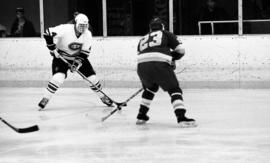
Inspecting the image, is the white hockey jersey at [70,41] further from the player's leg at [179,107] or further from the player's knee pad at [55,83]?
the player's leg at [179,107]

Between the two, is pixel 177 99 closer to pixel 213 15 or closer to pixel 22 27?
pixel 213 15

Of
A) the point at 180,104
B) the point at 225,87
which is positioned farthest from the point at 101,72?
the point at 180,104

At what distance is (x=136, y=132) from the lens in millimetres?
5836

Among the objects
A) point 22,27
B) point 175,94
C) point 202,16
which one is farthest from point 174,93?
point 22,27

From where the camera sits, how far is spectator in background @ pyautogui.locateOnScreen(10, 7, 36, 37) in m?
10.2

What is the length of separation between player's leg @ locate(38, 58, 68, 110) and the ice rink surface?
5.1 inches

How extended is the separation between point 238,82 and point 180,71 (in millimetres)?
819

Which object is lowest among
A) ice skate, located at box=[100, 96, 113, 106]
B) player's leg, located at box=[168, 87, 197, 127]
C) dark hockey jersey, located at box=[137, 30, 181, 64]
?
ice skate, located at box=[100, 96, 113, 106]

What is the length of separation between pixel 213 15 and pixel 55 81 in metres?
3.11

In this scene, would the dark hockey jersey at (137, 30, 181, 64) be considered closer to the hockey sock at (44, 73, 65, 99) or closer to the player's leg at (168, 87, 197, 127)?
the player's leg at (168, 87, 197, 127)

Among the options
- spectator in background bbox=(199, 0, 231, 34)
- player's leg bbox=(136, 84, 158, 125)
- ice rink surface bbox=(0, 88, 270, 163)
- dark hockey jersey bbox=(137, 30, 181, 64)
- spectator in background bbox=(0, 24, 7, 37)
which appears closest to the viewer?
ice rink surface bbox=(0, 88, 270, 163)

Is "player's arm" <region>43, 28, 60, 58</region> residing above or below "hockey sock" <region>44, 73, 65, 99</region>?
above

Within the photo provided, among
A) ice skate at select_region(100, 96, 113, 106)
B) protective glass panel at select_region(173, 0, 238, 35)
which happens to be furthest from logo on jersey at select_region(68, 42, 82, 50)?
protective glass panel at select_region(173, 0, 238, 35)

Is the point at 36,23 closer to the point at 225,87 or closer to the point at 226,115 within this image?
the point at 225,87
